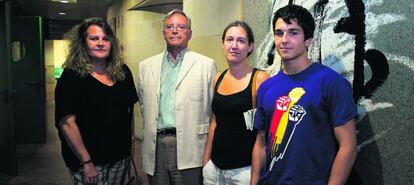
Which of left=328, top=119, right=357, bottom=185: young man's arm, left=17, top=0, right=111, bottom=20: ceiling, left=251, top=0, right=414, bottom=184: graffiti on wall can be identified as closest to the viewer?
left=328, top=119, right=357, bottom=185: young man's arm

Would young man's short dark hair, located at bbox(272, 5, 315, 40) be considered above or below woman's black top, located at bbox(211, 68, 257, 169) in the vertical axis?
above

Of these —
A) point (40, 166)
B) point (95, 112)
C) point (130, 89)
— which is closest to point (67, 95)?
point (95, 112)

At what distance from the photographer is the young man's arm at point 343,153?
4.09 feet

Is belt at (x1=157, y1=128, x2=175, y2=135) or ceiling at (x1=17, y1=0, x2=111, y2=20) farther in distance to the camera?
ceiling at (x1=17, y1=0, x2=111, y2=20)

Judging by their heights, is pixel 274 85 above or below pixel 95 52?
below

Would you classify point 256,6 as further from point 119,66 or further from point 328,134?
point 328,134

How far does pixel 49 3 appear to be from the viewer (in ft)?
27.1

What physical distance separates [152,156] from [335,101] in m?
1.10

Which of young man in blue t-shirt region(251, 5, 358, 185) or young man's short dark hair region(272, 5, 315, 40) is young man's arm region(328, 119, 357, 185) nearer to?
young man in blue t-shirt region(251, 5, 358, 185)

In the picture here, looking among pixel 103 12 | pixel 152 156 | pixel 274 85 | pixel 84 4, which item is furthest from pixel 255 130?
pixel 103 12

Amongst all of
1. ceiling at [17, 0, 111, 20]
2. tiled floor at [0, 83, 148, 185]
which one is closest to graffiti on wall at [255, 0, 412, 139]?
tiled floor at [0, 83, 148, 185]

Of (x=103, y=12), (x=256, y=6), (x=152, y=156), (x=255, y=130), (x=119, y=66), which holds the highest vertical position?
(x=103, y=12)

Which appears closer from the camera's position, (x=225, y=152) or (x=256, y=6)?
(x=225, y=152)

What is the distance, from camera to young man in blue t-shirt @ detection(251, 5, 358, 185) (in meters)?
1.25
